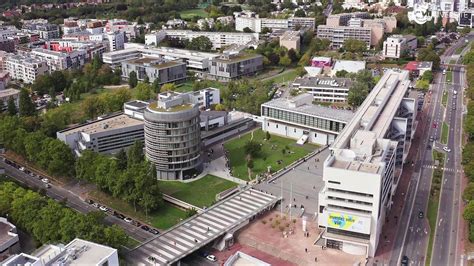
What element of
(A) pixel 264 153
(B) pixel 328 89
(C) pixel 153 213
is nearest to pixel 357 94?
(B) pixel 328 89

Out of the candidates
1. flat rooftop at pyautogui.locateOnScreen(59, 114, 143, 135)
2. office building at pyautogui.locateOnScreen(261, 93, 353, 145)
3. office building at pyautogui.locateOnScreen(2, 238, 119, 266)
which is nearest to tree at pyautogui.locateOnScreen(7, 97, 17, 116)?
flat rooftop at pyautogui.locateOnScreen(59, 114, 143, 135)

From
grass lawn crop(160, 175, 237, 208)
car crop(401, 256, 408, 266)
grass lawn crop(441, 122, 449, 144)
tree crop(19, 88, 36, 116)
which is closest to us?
car crop(401, 256, 408, 266)

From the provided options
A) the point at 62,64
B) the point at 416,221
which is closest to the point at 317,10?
the point at 62,64

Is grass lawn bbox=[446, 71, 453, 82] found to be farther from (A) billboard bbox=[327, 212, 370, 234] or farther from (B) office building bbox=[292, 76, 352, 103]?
(A) billboard bbox=[327, 212, 370, 234]

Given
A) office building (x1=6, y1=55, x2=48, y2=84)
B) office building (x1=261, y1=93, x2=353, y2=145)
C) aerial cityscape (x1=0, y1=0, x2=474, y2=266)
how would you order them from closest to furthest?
aerial cityscape (x1=0, y1=0, x2=474, y2=266), office building (x1=261, y1=93, x2=353, y2=145), office building (x1=6, y1=55, x2=48, y2=84)

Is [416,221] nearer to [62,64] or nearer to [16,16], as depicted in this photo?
[62,64]

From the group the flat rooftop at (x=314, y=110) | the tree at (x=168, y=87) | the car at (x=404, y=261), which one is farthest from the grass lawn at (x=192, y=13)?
the car at (x=404, y=261)
